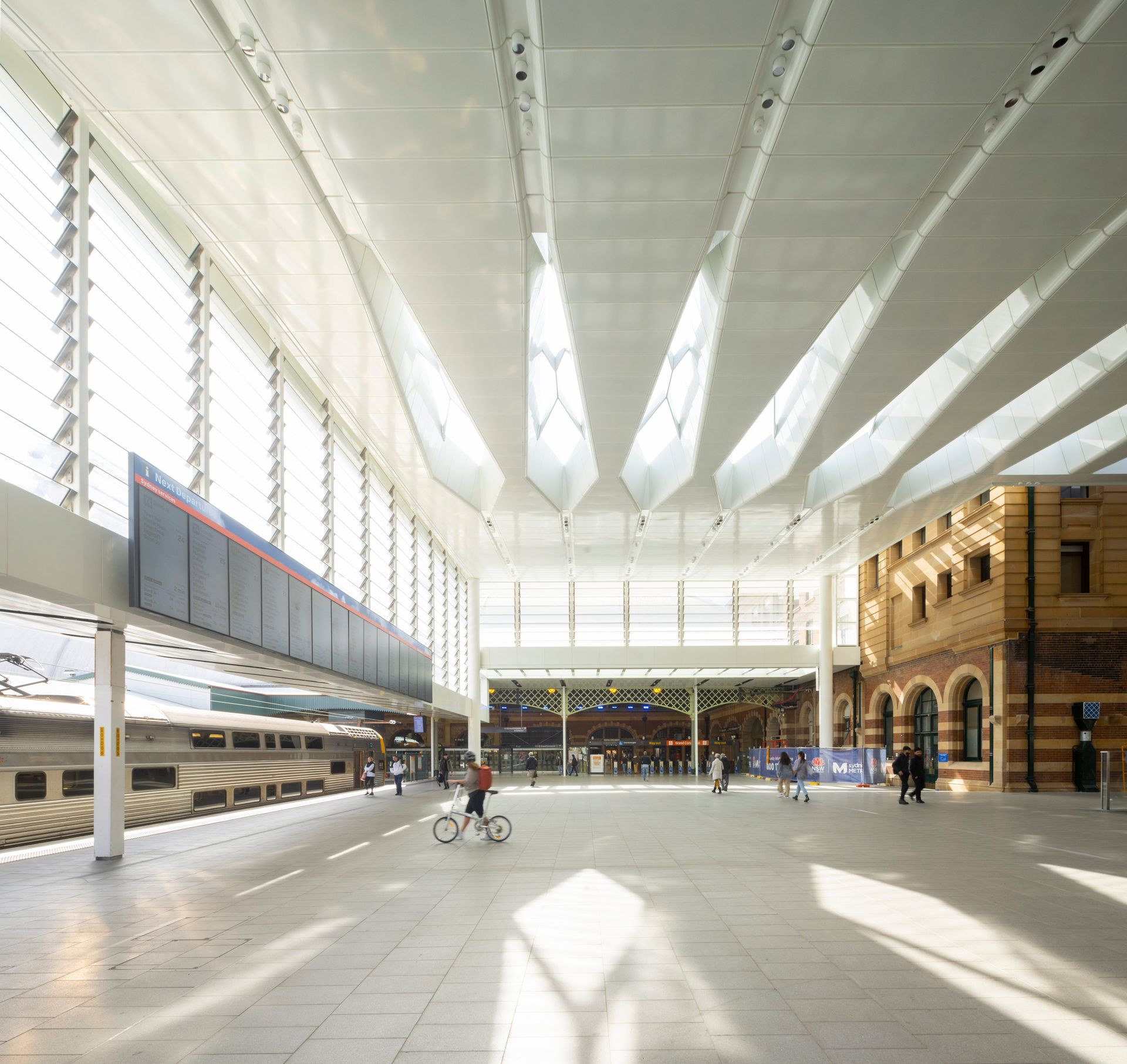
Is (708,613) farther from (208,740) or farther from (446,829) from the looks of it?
(446,829)

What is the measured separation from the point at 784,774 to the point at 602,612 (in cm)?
1934

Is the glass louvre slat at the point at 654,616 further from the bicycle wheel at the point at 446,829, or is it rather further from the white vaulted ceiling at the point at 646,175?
the bicycle wheel at the point at 446,829

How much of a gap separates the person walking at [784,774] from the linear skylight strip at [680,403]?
7.95 metres

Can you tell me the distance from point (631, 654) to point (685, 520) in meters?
13.7

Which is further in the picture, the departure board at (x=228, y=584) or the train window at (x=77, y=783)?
the train window at (x=77, y=783)

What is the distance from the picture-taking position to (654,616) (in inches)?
1805

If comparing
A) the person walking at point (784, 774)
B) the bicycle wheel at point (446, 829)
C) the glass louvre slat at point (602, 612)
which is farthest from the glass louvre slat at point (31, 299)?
the glass louvre slat at point (602, 612)

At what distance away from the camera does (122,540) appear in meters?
11.3

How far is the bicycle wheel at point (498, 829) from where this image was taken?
15688 mm

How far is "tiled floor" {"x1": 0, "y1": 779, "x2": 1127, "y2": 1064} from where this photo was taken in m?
5.39

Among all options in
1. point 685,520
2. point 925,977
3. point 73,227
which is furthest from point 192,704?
point 925,977

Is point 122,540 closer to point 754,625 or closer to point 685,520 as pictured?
point 685,520

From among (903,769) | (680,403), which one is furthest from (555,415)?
(903,769)

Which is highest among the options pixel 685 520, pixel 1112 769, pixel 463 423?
pixel 463 423
